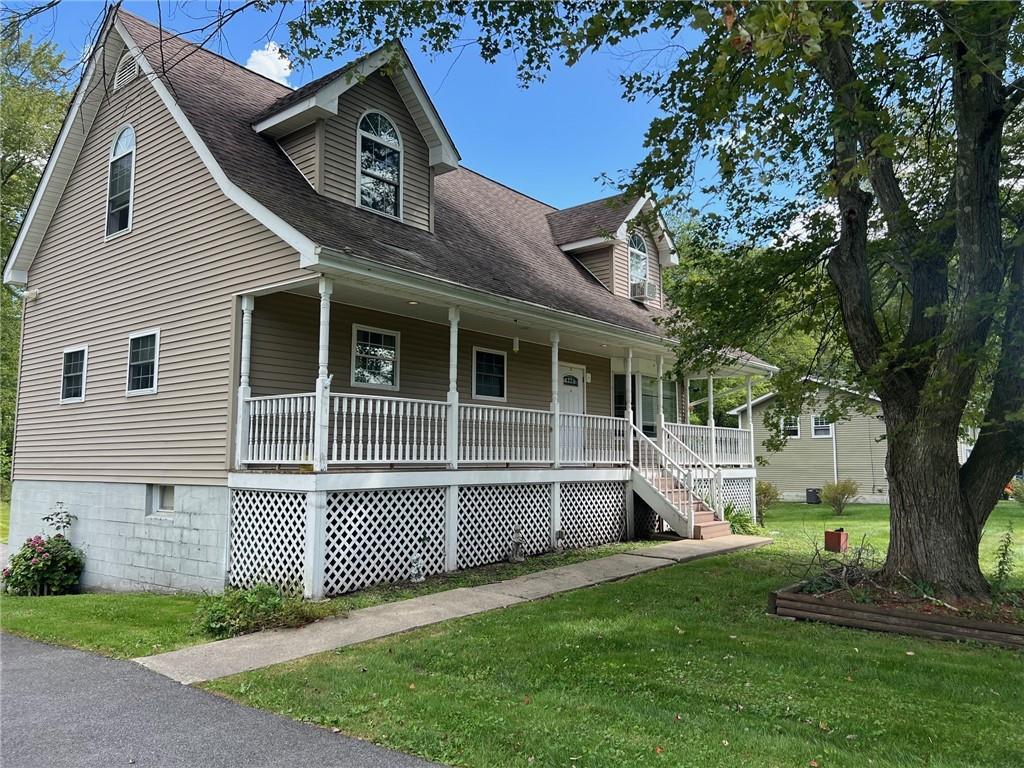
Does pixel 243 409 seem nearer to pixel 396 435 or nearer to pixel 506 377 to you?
pixel 396 435

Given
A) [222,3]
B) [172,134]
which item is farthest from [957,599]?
[172,134]

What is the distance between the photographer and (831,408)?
8461 millimetres

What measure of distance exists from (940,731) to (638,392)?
563 inches

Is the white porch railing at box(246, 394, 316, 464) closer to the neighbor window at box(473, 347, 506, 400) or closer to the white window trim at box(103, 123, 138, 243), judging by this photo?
the neighbor window at box(473, 347, 506, 400)

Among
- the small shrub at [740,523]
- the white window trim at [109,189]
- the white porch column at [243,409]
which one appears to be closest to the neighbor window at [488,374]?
the white porch column at [243,409]

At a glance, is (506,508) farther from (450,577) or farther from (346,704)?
(346,704)

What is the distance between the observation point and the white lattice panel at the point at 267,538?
915 centimetres

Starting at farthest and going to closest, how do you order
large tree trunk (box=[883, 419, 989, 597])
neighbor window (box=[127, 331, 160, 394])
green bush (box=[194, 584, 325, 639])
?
neighbor window (box=[127, 331, 160, 394]) → large tree trunk (box=[883, 419, 989, 597]) → green bush (box=[194, 584, 325, 639])

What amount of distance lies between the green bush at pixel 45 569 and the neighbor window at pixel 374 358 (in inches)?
246

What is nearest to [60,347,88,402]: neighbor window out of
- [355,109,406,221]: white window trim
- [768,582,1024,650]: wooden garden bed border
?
[355,109,406,221]: white window trim

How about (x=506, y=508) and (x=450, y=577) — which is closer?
(x=450, y=577)

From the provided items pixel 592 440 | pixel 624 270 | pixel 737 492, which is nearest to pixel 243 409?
pixel 592 440

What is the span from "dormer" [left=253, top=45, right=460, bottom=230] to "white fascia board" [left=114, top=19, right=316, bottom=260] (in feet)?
4.48

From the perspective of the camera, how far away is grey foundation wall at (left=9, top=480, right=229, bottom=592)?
10.3m
